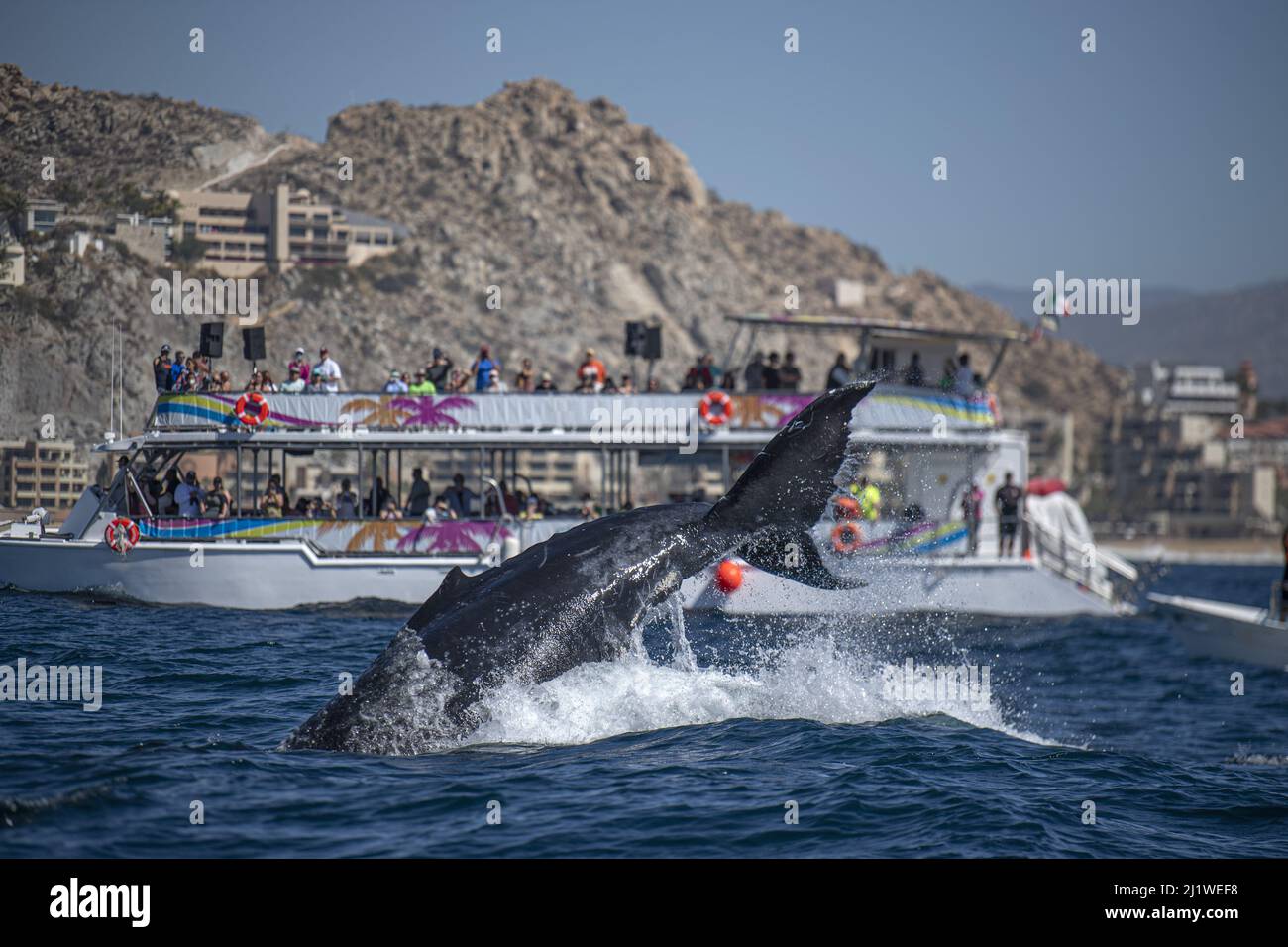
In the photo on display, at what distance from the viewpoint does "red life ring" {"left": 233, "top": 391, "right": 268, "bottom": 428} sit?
102ft

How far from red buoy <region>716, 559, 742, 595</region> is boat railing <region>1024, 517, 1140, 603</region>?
9233mm

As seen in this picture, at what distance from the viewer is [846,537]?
3372cm

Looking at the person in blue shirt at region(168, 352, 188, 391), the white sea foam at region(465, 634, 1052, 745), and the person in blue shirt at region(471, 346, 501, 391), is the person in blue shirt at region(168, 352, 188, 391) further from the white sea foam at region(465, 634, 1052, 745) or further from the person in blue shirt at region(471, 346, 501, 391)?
the white sea foam at region(465, 634, 1052, 745)

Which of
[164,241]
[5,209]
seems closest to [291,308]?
[164,241]

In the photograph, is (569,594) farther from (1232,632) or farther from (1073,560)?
(1073,560)

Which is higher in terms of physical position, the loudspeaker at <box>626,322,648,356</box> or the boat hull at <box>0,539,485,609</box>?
the loudspeaker at <box>626,322,648,356</box>

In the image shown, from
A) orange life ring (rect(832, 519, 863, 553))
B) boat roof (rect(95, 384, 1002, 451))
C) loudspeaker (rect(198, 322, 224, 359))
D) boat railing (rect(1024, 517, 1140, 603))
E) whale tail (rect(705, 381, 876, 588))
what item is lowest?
boat railing (rect(1024, 517, 1140, 603))

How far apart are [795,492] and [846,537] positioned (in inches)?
804

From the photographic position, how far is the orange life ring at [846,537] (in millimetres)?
33312

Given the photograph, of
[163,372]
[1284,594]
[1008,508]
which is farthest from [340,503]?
[1284,594]

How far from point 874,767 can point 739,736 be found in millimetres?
1546

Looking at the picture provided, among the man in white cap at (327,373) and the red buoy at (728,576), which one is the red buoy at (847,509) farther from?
the man in white cap at (327,373)

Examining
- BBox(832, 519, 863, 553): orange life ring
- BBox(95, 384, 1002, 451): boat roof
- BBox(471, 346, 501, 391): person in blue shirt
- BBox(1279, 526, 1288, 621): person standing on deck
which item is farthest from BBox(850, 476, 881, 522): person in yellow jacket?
BBox(1279, 526, 1288, 621): person standing on deck
